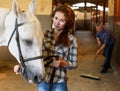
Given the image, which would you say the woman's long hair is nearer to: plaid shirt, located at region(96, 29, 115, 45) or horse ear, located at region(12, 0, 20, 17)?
horse ear, located at region(12, 0, 20, 17)

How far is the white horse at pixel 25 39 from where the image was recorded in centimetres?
174

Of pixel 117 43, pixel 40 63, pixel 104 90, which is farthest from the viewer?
pixel 117 43

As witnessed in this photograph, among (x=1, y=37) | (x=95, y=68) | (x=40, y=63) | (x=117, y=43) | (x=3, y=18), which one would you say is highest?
(x=3, y=18)

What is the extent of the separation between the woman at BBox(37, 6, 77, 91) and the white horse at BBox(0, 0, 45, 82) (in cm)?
22

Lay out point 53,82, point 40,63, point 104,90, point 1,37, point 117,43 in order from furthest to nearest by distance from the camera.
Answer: point 117,43, point 104,90, point 53,82, point 1,37, point 40,63

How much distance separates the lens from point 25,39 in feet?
5.75

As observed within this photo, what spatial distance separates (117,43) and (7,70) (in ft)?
8.12

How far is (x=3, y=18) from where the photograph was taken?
1834 mm

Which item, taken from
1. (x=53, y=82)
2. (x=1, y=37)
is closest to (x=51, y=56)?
(x=53, y=82)

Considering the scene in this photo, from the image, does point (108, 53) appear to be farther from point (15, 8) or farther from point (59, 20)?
point (15, 8)

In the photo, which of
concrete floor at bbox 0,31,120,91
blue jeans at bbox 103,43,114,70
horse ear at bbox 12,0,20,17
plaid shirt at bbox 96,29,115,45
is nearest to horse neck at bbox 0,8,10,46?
horse ear at bbox 12,0,20,17

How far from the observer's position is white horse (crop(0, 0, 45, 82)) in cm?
174

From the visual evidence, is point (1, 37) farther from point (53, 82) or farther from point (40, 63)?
point (53, 82)

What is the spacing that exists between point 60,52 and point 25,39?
37 centimetres
